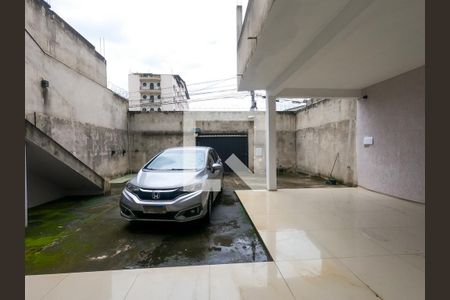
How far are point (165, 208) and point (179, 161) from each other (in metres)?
1.37

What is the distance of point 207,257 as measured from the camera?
297cm

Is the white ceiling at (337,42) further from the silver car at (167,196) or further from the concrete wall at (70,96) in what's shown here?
the concrete wall at (70,96)

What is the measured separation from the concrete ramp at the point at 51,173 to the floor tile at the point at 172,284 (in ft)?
10.7

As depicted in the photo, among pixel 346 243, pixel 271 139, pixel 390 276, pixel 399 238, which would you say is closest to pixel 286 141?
pixel 271 139

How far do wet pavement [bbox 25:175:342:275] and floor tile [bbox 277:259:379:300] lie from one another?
0.41m

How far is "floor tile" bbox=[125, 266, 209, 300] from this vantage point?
2.22 m

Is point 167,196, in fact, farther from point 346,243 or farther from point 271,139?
point 271,139

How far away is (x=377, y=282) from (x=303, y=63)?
10.8ft

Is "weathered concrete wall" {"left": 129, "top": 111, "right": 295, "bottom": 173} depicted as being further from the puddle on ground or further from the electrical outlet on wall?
the puddle on ground

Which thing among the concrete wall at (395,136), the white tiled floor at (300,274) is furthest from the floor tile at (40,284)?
the concrete wall at (395,136)

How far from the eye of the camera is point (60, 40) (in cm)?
724

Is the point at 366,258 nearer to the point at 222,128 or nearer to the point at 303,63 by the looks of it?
the point at 303,63

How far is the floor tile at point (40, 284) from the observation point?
7.43 feet

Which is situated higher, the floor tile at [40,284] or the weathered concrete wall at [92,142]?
the weathered concrete wall at [92,142]
